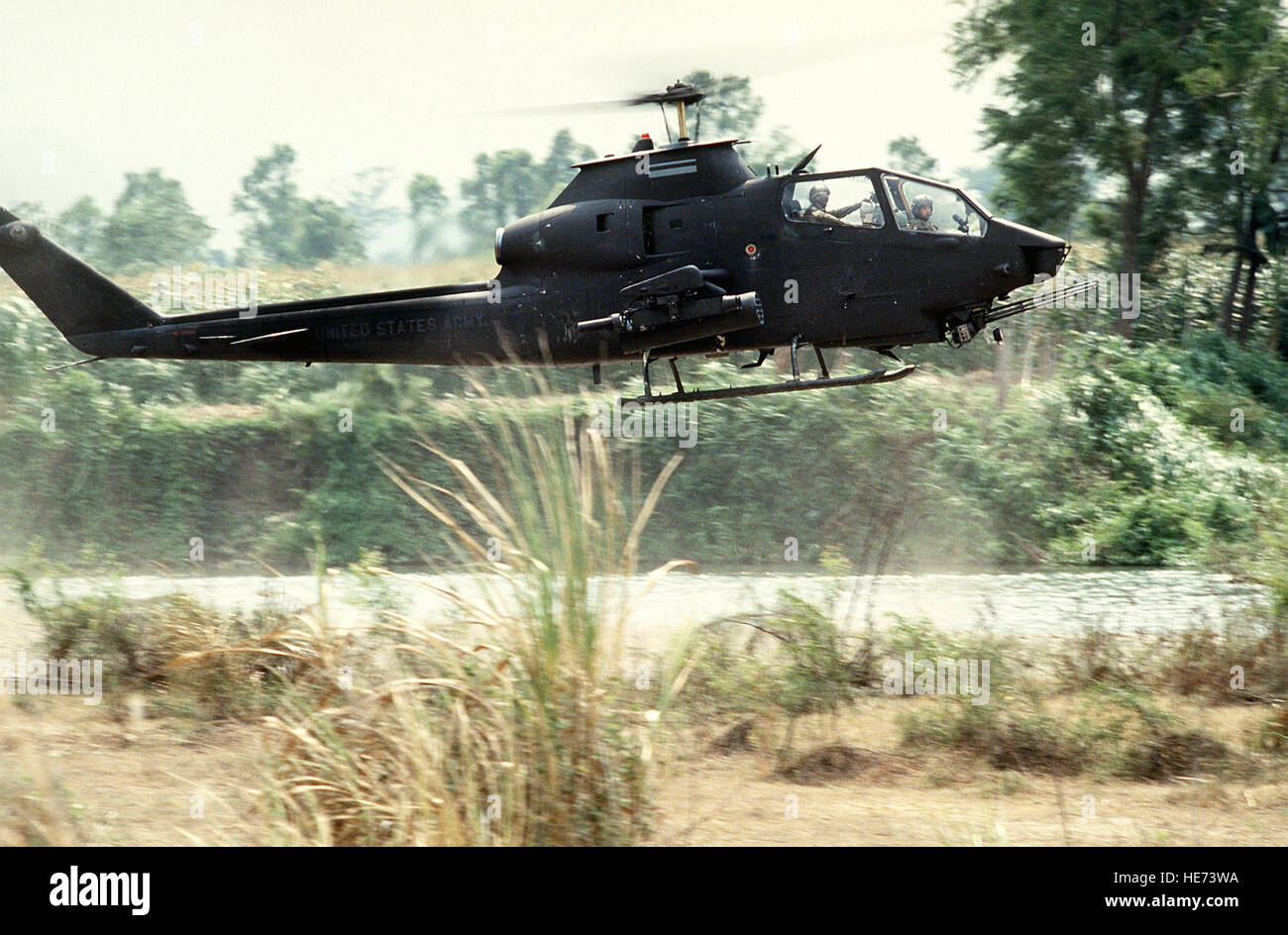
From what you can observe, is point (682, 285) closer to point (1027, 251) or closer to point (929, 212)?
point (929, 212)

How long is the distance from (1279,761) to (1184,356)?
1538cm

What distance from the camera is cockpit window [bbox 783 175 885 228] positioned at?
38.1 ft

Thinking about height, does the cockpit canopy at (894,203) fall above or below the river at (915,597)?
above

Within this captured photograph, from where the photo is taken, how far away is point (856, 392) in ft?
64.6

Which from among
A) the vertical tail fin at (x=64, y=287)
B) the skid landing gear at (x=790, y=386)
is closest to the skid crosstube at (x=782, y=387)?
the skid landing gear at (x=790, y=386)

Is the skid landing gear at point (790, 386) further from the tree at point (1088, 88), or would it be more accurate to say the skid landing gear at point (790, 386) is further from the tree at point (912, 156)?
the tree at point (912, 156)

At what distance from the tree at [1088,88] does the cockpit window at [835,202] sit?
1292cm

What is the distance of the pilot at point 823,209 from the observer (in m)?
11.7

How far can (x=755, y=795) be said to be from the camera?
7.82 metres

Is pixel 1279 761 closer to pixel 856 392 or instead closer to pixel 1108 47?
pixel 856 392

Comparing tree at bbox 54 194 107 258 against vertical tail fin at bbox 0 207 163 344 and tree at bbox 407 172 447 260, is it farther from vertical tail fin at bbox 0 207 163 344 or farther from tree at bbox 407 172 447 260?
vertical tail fin at bbox 0 207 163 344

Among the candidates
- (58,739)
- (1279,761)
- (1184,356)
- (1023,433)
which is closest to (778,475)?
(1023,433)

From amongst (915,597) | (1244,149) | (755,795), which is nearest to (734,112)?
(1244,149)

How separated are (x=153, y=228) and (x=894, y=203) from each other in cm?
2392
